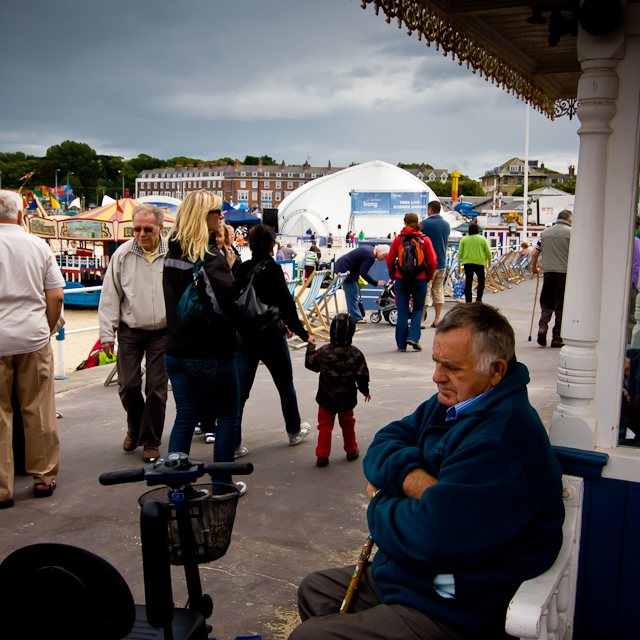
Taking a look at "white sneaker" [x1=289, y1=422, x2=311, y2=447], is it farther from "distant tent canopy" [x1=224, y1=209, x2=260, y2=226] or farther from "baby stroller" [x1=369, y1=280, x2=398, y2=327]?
"distant tent canopy" [x1=224, y1=209, x2=260, y2=226]

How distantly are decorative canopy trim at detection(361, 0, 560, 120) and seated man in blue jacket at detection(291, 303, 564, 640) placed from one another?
5.18ft

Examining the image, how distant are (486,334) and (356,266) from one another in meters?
9.03

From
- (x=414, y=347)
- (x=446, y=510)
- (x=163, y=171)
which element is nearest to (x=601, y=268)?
(x=446, y=510)

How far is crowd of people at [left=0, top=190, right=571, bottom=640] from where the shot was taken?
73.4 inches

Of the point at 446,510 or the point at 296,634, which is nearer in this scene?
the point at 446,510

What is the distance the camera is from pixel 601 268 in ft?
7.84

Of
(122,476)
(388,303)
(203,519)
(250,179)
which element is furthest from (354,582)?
(250,179)

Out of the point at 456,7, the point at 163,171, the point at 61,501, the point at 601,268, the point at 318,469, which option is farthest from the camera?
the point at 163,171

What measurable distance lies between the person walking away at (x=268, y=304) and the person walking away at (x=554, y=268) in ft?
18.2

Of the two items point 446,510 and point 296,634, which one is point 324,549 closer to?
point 296,634

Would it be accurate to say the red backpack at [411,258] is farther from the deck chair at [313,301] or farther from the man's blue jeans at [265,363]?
the man's blue jeans at [265,363]

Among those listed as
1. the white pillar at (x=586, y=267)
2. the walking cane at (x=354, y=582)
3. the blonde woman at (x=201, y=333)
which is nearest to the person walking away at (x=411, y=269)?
the blonde woman at (x=201, y=333)

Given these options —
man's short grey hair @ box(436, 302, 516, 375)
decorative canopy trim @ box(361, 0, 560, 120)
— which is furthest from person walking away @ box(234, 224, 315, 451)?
man's short grey hair @ box(436, 302, 516, 375)

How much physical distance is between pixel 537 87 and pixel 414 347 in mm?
4793
